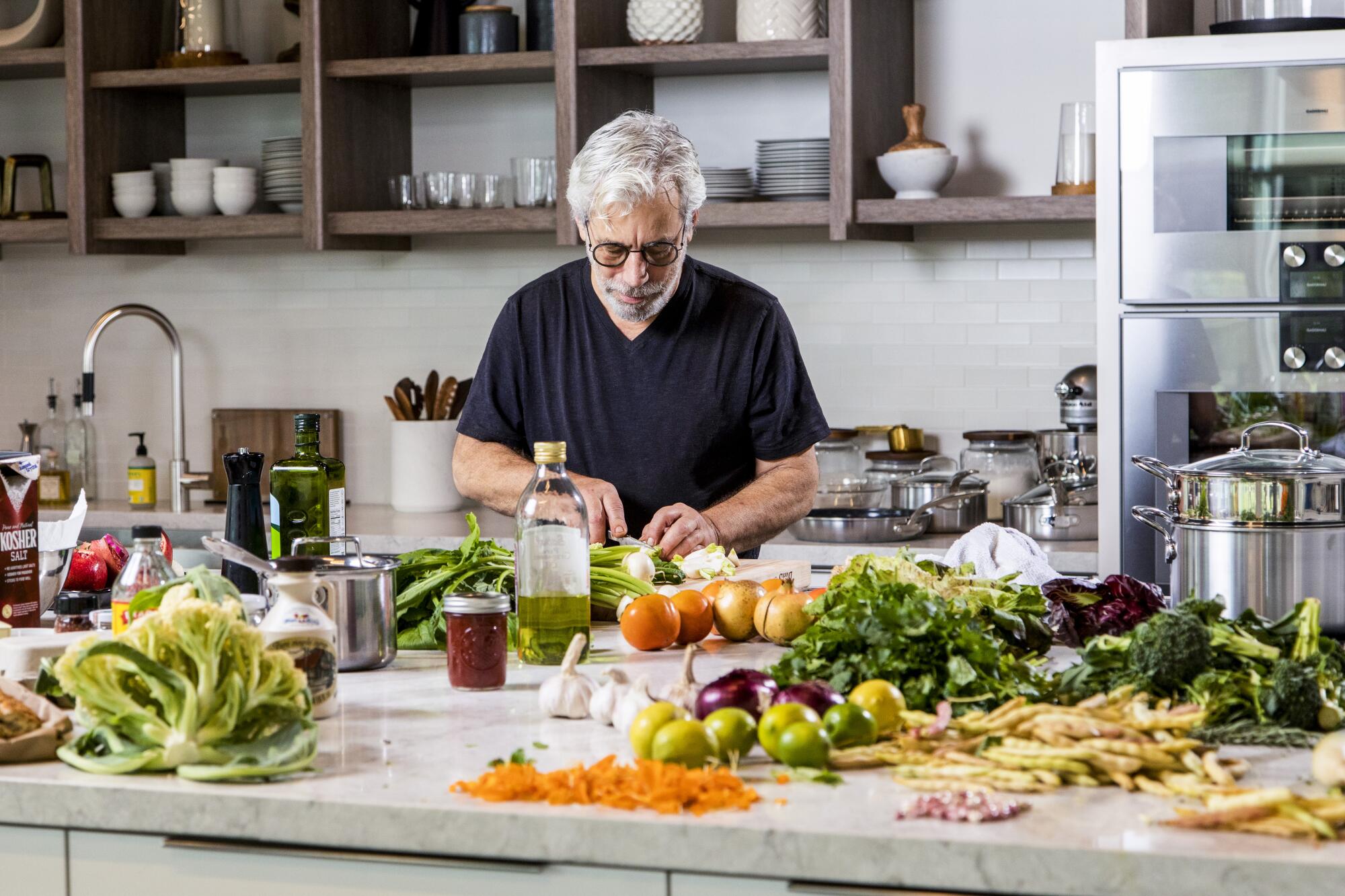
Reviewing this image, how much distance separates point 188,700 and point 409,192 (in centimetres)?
311

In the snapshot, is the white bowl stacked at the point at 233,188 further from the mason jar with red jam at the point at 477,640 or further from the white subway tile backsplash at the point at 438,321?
the mason jar with red jam at the point at 477,640

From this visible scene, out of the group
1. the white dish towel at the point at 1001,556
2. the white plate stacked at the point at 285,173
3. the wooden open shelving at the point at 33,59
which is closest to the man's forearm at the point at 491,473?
the white dish towel at the point at 1001,556

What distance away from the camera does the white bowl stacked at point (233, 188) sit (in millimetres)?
4625

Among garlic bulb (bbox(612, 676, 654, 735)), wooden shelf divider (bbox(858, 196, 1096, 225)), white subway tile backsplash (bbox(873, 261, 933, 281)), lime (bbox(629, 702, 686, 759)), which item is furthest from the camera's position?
white subway tile backsplash (bbox(873, 261, 933, 281))

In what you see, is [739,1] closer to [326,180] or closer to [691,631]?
[326,180]

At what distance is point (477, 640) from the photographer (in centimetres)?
190

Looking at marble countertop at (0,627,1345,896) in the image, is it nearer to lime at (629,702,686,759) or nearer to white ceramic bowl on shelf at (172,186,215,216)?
lime at (629,702,686,759)

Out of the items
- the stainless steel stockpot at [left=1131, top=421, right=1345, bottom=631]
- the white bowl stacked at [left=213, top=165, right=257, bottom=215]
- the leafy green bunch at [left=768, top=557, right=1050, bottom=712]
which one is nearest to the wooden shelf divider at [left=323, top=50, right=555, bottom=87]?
the white bowl stacked at [left=213, top=165, right=257, bottom=215]

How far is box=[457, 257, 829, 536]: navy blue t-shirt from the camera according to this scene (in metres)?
3.17

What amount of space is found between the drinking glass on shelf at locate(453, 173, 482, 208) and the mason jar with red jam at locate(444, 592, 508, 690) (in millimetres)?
2660

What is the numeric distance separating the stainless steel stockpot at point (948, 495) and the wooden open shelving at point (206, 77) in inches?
85.6

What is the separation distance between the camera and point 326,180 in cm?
450

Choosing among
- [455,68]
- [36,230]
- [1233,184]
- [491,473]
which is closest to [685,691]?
[491,473]

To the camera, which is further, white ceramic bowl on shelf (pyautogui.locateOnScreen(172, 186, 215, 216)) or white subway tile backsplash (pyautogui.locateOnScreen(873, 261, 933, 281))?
white ceramic bowl on shelf (pyautogui.locateOnScreen(172, 186, 215, 216))
